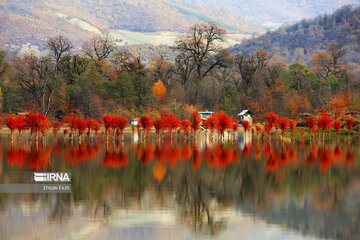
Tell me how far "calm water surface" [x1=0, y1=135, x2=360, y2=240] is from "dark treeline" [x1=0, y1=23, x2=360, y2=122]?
40021 mm

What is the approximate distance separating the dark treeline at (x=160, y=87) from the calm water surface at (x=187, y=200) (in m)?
40.0

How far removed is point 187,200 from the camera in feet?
58.3

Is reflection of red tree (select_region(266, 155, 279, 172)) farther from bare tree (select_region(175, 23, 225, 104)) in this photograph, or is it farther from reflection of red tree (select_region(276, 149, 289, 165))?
bare tree (select_region(175, 23, 225, 104))

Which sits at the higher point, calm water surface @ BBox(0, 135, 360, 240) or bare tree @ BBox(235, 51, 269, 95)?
bare tree @ BBox(235, 51, 269, 95)

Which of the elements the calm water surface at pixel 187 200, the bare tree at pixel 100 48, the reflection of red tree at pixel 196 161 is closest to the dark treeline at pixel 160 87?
the bare tree at pixel 100 48

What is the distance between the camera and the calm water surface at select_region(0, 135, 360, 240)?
13.8 meters

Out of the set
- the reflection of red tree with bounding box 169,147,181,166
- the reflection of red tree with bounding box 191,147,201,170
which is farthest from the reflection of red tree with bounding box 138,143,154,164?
the reflection of red tree with bounding box 191,147,201,170

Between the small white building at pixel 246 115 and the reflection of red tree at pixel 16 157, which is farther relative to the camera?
the small white building at pixel 246 115

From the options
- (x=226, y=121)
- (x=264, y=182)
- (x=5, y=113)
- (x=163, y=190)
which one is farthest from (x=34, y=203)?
(x=5, y=113)

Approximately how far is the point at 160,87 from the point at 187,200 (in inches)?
2619

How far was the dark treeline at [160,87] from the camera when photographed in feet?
245

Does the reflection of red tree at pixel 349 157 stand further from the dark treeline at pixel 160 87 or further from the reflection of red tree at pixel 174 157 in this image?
the dark treeline at pixel 160 87

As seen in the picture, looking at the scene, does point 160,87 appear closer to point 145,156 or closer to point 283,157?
point 145,156

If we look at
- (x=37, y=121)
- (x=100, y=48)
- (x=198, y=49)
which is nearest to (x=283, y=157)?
(x=37, y=121)
